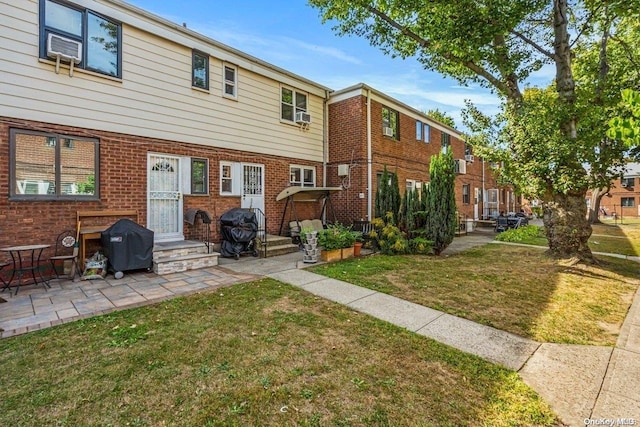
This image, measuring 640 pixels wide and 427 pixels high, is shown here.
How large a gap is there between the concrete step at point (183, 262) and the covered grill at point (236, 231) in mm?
937

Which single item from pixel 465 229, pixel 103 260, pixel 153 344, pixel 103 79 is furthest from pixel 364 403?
pixel 465 229

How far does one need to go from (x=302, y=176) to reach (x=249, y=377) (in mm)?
9318

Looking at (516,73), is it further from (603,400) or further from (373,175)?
(603,400)

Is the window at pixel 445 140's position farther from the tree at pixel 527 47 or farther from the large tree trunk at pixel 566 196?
the large tree trunk at pixel 566 196

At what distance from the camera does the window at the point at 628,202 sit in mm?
39191

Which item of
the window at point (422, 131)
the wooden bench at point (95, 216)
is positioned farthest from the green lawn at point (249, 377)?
the window at point (422, 131)

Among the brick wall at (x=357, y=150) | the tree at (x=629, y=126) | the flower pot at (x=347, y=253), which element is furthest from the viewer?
the brick wall at (x=357, y=150)

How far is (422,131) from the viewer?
15656mm

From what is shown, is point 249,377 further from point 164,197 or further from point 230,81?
point 230,81

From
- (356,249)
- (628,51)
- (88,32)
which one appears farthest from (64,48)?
(628,51)

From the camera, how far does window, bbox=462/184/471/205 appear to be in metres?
19.7

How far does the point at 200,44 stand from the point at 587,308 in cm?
1071

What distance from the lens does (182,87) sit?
27.3ft

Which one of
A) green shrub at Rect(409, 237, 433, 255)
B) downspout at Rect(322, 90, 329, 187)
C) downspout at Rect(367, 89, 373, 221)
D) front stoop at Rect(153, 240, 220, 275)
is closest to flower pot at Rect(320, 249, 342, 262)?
green shrub at Rect(409, 237, 433, 255)
